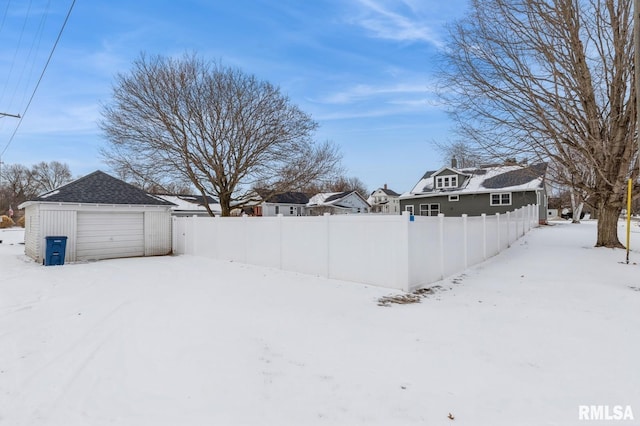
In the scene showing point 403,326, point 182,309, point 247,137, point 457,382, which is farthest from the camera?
point 247,137

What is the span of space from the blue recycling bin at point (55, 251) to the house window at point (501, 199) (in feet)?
87.0

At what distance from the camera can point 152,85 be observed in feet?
46.2

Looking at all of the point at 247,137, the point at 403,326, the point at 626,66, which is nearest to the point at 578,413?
the point at 403,326

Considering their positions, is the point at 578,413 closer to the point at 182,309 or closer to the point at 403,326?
the point at 403,326

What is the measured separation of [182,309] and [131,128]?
12.1m

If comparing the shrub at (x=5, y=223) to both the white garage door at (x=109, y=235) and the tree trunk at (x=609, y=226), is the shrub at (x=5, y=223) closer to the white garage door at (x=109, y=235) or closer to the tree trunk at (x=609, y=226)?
the white garage door at (x=109, y=235)

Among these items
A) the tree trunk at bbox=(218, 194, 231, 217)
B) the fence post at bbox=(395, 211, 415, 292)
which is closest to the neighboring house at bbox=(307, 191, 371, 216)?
the tree trunk at bbox=(218, 194, 231, 217)

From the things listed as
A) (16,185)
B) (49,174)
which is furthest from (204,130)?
(49,174)

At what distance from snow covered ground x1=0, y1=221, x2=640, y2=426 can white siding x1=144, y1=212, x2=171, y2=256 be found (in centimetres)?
651

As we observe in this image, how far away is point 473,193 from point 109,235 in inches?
A: 969

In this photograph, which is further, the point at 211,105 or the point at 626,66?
the point at 211,105

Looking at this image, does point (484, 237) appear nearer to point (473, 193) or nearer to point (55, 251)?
point (55, 251)

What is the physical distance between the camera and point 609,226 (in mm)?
10180

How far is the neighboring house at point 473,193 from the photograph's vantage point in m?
24.1
